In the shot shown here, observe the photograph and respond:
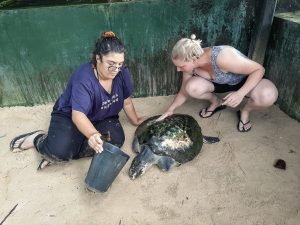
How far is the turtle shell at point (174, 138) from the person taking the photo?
229 cm

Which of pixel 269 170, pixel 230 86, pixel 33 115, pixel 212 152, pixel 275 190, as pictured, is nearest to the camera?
pixel 275 190

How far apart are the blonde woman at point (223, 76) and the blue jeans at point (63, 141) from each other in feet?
2.37

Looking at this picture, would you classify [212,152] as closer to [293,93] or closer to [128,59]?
[293,93]

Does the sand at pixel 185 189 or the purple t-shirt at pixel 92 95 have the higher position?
the purple t-shirt at pixel 92 95

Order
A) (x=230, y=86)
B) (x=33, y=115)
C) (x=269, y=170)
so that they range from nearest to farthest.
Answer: (x=269, y=170), (x=230, y=86), (x=33, y=115)

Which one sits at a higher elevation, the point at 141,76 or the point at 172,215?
the point at 141,76

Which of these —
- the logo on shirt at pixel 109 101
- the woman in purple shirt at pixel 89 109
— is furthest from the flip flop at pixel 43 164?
the logo on shirt at pixel 109 101

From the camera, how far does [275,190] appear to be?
6.80 ft

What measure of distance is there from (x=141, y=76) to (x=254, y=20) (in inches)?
52.6

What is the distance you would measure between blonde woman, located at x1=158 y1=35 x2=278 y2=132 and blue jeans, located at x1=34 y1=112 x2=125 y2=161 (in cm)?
72

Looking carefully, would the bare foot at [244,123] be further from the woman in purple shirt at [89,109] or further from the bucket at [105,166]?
the bucket at [105,166]

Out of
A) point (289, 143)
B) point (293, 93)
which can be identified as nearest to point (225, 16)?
point (293, 93)

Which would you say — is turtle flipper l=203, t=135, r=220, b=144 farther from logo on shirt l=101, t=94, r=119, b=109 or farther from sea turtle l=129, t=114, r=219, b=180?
logo on shirt l=101, t=94, r=119, b=109

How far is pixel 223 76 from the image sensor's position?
2531 mm
